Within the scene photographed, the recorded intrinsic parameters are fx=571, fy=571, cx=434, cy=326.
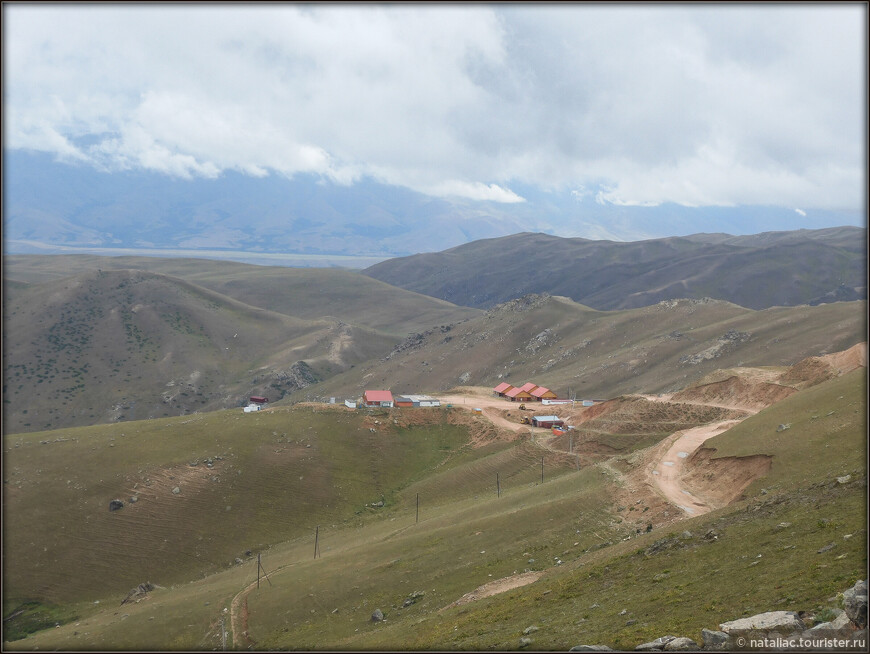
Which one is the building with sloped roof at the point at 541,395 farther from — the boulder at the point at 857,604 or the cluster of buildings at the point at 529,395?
the boulder at the point at 857,604

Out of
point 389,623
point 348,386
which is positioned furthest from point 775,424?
point 348,386

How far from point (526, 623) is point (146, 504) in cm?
5110

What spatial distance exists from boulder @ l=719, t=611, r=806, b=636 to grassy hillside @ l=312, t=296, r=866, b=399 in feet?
313

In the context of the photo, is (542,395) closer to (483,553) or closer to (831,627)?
(483,553)

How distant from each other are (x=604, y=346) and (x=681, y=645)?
457 ft

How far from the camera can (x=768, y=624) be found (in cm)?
1672

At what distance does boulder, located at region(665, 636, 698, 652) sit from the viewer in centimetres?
1674

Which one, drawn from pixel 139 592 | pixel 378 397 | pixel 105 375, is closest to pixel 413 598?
pixel 139 592

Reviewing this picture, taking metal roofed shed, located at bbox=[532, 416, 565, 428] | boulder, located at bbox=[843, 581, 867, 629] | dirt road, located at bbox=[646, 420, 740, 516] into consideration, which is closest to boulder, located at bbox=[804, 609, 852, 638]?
boulder, located at bbox=[843, 581, 867, 629]

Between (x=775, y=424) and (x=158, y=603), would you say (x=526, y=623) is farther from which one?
(x=158, y=603)

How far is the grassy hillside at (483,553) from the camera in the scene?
22719 mm

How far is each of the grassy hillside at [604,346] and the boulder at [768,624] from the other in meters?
95.5

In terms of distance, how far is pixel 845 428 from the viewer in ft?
124

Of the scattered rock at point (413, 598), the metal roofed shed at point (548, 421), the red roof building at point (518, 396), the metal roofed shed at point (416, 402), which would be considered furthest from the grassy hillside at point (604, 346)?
the scattered rock at point (413, 598)
